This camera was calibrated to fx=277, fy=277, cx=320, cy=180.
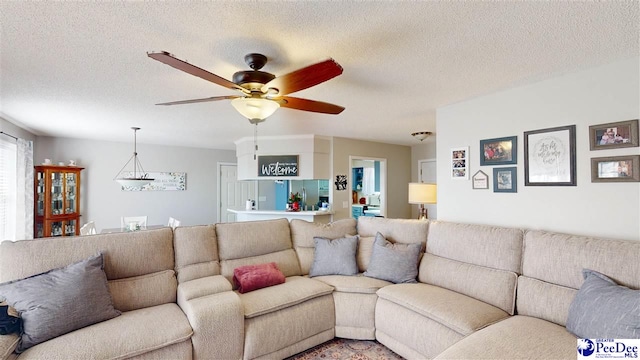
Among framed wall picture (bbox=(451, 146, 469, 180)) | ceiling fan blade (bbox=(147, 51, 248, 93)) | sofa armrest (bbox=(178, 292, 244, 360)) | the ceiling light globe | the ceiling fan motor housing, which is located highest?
the ceiling fan motor housing

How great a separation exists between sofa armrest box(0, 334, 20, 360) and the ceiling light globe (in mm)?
1805

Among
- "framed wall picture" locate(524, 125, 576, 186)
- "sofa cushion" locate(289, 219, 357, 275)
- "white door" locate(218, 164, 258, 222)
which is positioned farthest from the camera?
"white door" locate(218, 164, 258, 222)

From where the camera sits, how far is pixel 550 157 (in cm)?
246

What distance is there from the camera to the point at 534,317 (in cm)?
194

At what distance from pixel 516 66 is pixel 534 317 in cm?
188

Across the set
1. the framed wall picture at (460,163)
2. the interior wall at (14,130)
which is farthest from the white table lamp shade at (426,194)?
the interior wall at (14,130)

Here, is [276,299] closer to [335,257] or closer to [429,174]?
[335,257]

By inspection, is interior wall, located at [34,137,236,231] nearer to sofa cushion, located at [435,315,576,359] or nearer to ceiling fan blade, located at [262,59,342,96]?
ceiling fan blade, located at [262,59,342,96]

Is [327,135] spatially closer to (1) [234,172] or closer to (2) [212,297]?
(1) [234,172]

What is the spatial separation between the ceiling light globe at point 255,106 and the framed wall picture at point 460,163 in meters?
2.19

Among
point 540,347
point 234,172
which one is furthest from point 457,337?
point 234,172

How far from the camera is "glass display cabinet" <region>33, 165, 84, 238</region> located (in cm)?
472

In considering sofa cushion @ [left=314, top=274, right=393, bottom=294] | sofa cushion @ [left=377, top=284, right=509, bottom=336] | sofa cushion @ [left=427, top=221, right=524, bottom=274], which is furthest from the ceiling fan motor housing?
sofa cushion @ [left=427, top=221, right=524, bottom=274]

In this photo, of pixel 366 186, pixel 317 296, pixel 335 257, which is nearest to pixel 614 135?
pixel 335 257
